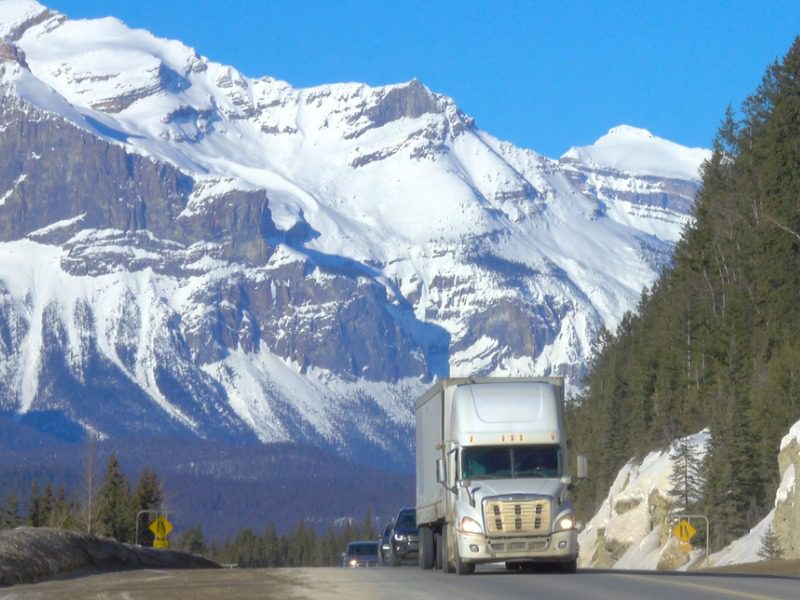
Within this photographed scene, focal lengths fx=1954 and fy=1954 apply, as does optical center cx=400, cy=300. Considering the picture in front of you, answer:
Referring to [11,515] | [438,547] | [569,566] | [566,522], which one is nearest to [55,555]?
[438,547]

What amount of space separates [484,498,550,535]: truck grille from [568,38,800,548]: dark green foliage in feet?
130

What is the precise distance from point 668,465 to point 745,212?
1406 centimetres

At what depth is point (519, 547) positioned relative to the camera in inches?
1585

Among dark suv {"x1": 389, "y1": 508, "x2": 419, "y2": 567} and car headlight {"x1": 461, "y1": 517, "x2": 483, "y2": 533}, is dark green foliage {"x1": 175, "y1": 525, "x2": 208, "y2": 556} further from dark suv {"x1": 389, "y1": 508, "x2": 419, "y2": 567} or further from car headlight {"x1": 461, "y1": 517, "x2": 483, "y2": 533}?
car headlight {"x1": 461, "y1": 517, "x2": 483, "y2": 533}

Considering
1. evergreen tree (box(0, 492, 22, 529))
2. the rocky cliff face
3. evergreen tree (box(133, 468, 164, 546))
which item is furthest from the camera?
evergreen tree (box(133, 468, 164, 546))

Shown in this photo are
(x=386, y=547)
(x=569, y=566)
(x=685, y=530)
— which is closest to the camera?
(x=569, y=566)

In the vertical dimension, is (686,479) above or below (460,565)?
above

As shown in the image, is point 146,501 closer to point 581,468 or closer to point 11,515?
point 11,515

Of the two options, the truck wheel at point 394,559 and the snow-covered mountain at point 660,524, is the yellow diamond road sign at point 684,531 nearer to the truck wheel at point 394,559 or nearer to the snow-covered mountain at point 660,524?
the snow-covered mountain at point 660,524

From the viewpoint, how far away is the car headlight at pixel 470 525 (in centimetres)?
4066

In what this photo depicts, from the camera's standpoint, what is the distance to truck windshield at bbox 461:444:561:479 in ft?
135

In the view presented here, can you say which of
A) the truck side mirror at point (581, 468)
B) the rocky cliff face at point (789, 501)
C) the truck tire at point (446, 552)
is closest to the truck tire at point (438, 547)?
the truck tire at point (446, 552)

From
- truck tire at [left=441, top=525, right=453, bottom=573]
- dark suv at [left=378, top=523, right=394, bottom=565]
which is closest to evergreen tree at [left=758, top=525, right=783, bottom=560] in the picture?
dark suv at [left=378, top=523, right=394, bottom=565]

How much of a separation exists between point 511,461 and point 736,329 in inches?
2153
